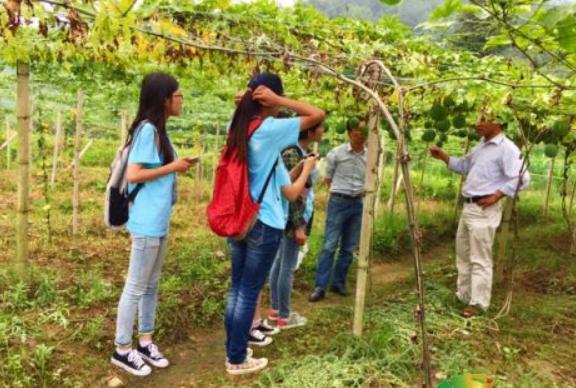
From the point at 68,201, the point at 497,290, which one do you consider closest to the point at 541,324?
the point at 497,290

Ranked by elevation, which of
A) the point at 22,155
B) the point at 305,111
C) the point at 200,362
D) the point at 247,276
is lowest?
the point at 200,362

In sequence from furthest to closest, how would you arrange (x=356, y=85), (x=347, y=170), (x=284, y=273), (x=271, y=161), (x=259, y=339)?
(x=347, y=170)
(x=284, y=273)
(x=259, y=339)
(x=271, y=161)
(x=356, y=85)

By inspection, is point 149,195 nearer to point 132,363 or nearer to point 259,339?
point 132,363

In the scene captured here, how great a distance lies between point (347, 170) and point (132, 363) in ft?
8.53

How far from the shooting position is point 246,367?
3.23 meters

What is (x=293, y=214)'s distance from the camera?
12.0 feet

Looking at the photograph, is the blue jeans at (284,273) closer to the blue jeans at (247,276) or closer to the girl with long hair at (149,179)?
the blue jeans at (247,276)

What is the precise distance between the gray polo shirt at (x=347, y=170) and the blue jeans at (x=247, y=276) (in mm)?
1966

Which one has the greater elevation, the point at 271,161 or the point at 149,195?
the point at 271,161

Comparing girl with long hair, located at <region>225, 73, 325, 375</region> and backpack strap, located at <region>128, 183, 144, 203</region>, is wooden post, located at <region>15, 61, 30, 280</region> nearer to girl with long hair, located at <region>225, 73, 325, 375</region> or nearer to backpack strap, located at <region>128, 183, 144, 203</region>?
backpack strap, located at <region>128, 183, 144, 203</region>

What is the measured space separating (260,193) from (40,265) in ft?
10.2

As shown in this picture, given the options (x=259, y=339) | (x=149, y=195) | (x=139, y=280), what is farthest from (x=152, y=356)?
(x=149, y=195)

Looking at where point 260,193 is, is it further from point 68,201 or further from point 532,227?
point 532,227

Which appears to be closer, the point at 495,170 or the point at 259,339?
the point at 259,339
